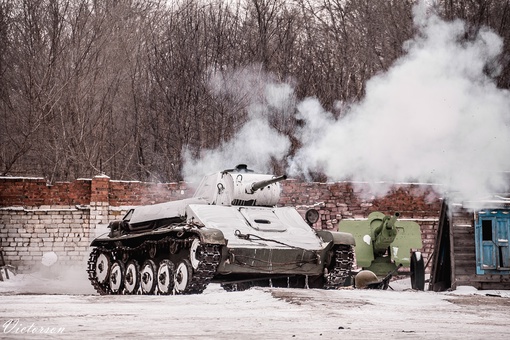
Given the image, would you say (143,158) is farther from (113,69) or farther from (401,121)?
(401,121)

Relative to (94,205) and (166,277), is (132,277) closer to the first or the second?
(166,277)

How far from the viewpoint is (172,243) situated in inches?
522

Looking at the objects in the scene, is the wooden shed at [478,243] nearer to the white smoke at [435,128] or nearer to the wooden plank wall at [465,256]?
the wooden plank wall at [465,256]

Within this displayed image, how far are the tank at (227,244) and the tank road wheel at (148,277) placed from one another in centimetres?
2

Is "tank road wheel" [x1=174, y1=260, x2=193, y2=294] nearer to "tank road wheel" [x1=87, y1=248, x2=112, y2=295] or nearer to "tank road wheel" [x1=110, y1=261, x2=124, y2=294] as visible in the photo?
"tank road wheel" [x1=110, y1=261, x2=124, y2=294]

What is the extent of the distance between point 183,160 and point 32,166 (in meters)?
7.32

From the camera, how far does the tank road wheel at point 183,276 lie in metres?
12.6

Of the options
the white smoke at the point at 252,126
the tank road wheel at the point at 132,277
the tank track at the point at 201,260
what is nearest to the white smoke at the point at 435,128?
the white smoke at the point at 252,126

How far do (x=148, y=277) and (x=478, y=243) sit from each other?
6403mm

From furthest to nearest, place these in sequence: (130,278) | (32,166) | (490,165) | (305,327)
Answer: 1. (32,166)
2. (490,165)
3. (130,278)
4. (305,327)

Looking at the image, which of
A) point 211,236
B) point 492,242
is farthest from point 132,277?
point 492,242

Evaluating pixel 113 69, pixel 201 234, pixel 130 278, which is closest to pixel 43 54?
pixel 113 69

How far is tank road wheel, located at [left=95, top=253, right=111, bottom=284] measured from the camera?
1612 centimetres

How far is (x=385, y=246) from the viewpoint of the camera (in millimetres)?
17109
